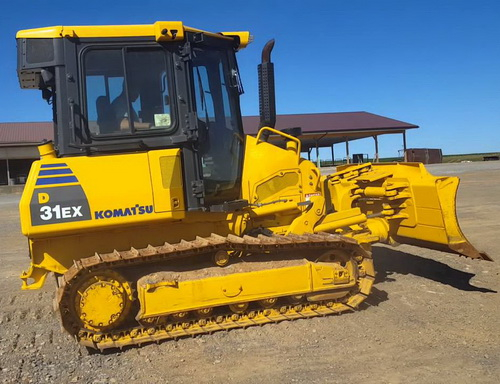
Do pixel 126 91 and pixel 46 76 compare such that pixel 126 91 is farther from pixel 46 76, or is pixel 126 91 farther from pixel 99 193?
pixel 99 193

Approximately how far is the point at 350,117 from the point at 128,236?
35.0 meters

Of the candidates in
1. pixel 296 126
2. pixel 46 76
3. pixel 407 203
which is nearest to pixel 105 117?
pixel 46 76

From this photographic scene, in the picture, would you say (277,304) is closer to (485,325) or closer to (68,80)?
(485,325)

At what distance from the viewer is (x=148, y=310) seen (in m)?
4.57

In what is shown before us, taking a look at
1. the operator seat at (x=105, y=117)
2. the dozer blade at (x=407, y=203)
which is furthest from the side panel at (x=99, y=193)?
the dozer blade at (x=407, y=203)

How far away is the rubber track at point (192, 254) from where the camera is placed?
445 centimetres

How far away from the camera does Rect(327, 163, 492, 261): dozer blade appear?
5715 millimetres

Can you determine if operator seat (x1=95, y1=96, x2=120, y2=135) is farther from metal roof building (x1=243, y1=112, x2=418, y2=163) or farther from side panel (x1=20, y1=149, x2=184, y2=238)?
metal roof building (x1=243, y1=112, x2=418, y2=163)

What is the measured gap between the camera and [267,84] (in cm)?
505

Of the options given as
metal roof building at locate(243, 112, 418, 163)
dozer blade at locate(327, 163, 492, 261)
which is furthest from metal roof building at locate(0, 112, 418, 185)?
dozer blade at locate(327, 163, 492, 261)

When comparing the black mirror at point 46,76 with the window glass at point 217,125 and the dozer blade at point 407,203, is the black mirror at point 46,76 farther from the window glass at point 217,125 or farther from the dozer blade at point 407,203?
the dozer blade at point 407,203

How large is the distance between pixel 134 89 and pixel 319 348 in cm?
312

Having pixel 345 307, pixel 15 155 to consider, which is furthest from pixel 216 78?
pixel 15 155

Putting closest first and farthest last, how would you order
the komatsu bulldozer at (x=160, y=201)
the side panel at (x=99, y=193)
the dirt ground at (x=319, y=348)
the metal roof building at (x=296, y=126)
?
the dirt ground at (x=319, y=348) → the side panel at (x=99, y=193) → the komatsu bulldozer at (x=160, y=201) → the metal roof building at (x=296, y=126)
